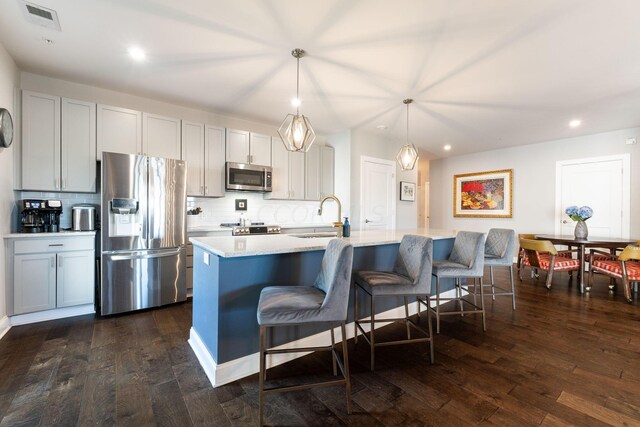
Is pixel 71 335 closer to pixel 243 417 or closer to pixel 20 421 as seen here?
pixel 20 421

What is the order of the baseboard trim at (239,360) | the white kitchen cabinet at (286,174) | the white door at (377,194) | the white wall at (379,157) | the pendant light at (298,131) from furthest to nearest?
the white door at (377,194)
the white wall at (379,157)
the white kitchen cabinet at (286,174)
the pendant light at (298,131)
the baseboard trim at (239,360)

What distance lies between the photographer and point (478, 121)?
179 inches

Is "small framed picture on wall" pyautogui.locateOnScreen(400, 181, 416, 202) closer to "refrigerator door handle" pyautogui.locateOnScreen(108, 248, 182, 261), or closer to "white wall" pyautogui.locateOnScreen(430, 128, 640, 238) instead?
"white wall" pyautogui.locateOnScreen(430, 128, 640, 238)

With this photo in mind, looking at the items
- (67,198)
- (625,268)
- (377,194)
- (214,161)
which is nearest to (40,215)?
(67,198)

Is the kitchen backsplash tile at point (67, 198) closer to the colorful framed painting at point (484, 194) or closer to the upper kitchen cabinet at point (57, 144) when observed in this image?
the upper kitchen cabinet at point (57, 144)

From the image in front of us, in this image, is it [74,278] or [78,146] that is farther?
[78,146]

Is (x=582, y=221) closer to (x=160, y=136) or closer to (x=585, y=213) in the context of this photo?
(x=585, y=213)

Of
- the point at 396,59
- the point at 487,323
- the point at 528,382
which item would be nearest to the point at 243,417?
the point at 528,382

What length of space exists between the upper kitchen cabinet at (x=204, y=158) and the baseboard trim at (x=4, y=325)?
2099mm

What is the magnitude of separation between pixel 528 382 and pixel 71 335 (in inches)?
144

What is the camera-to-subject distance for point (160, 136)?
3645mm

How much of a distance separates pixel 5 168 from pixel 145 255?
145 centimetres

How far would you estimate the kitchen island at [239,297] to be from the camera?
1.84 m

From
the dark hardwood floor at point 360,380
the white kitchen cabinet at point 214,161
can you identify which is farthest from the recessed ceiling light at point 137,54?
the dark hardwood floor at point 360,380
